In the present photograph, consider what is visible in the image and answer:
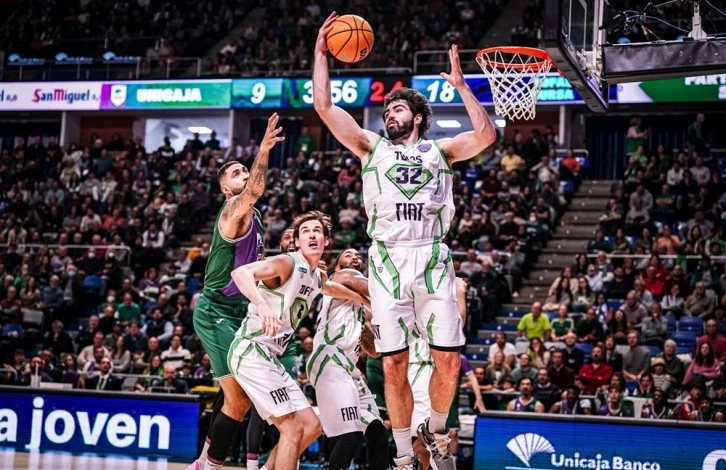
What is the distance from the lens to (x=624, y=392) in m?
14.4

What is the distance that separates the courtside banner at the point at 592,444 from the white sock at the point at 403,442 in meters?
5.76

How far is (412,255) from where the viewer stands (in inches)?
277

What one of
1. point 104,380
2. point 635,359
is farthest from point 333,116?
point 104,380

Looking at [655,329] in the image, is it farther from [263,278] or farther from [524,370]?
[263,278]

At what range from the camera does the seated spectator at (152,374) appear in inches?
664

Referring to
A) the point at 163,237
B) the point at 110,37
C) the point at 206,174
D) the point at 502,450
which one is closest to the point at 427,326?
the point at 502,450

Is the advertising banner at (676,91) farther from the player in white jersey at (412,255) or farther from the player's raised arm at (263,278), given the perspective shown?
the player's raised arm at (263,278)

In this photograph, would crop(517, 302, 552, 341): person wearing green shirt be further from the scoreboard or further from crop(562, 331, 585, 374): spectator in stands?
the scoreboard

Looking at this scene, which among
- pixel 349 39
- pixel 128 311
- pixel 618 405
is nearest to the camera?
pixel 349 39

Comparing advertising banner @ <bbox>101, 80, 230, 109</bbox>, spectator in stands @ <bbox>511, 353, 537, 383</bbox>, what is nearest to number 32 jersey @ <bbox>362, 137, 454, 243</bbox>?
spectator in stands @ <bbox>511, 353, 537, 383</bbox>

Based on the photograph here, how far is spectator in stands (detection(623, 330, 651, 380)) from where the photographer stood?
15414 millimetres

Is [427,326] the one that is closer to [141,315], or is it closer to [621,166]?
[141,315]

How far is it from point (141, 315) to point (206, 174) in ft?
21.1

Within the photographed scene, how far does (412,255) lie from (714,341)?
978cm
